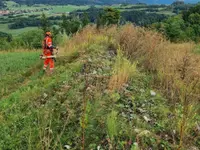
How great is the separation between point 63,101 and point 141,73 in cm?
266

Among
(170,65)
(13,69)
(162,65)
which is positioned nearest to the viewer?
(170,65)

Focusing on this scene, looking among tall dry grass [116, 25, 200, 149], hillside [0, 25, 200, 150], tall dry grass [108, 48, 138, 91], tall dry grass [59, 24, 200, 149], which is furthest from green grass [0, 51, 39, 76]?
tall dry grass [108, 48, 138, 91]

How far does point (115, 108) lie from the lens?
6562mm

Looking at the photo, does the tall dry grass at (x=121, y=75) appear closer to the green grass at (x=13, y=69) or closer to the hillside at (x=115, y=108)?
the hillside at (x=115, y=108)

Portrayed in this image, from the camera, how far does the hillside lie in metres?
5.51

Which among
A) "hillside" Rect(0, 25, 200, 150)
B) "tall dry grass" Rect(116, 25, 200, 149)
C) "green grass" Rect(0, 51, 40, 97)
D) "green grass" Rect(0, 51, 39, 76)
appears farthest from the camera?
"green grass" Rect(0, 51, 39, 76)

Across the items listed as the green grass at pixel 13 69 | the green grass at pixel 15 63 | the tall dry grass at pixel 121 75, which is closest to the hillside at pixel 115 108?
the tall dry grass at pixel 121 75

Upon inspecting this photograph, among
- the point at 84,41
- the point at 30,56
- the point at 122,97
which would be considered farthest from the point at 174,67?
the point at 30,56

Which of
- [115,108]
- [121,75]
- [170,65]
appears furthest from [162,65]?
[115,108]

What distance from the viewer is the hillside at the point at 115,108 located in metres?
5.51

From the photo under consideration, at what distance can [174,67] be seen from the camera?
26.7 feet

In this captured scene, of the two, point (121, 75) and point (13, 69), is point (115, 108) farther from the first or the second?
point (13, 69)

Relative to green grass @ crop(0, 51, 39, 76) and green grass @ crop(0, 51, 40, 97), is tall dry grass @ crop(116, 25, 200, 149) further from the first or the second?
green grass @ crop(0, 51, 39, 76)

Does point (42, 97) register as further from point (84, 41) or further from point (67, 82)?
point (84, 41)
